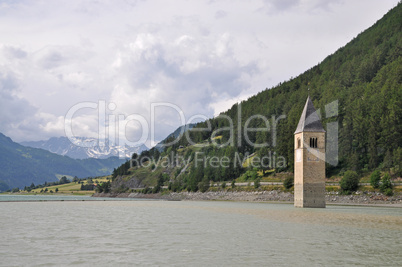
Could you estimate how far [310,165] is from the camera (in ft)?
245

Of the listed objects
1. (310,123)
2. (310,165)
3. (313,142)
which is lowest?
(310,165)

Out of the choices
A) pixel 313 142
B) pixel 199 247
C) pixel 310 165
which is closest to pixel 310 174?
pixel 310 165

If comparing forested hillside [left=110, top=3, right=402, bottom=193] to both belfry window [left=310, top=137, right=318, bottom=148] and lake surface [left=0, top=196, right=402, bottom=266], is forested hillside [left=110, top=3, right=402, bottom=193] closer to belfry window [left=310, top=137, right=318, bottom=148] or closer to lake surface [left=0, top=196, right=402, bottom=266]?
belfry window [left=310, top=137, right=318, bottom=148]

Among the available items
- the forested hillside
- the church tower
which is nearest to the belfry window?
the church tower

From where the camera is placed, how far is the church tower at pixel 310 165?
73188 millimetres

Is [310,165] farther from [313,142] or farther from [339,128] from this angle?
[339,128]

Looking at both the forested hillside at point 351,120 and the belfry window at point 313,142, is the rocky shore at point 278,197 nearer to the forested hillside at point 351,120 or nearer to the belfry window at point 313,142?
the forested hillside at point 351,120

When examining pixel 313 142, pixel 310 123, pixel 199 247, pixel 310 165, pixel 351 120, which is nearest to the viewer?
pixel 199 247

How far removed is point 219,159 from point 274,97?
2318 inches

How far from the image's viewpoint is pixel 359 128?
10319 cm

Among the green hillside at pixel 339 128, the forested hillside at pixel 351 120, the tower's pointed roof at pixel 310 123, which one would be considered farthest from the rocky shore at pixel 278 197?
the tower's pointed roof at pixel 310 123

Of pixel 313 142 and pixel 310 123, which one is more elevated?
pixel 310 123

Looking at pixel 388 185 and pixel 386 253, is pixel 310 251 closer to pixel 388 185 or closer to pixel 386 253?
pixel 386 253

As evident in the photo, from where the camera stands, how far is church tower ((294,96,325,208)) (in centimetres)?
7319
